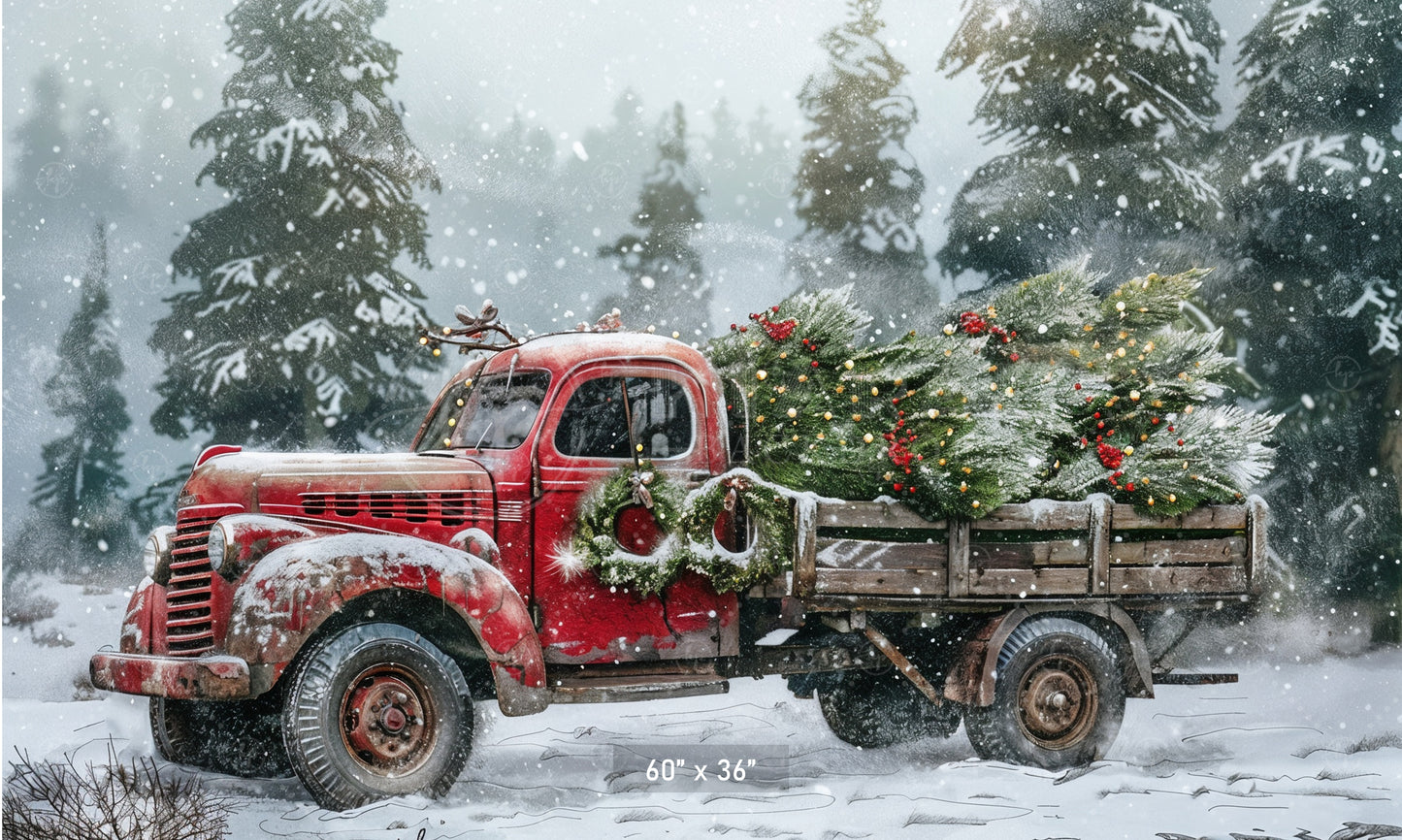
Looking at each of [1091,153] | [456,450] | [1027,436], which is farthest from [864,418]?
[1091,153]

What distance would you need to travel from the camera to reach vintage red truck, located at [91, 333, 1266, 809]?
16.8ft

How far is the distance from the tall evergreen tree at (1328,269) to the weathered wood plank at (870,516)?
19.7 ft

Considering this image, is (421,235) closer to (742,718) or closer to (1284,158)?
(742,718)

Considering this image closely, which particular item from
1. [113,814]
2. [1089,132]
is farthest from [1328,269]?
[113,814]

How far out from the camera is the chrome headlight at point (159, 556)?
17.7ft

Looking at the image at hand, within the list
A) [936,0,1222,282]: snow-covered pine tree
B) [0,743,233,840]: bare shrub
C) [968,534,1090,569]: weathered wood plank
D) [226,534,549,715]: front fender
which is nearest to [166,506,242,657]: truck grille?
[226,534,549,715]: front fender

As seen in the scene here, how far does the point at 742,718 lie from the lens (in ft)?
26.9

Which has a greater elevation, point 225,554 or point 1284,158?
point 1284,158

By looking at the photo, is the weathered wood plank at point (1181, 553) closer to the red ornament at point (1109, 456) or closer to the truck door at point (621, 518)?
the red ornament at point (1109, 456)

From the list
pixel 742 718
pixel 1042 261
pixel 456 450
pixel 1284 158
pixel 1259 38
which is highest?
pixel 1259 38

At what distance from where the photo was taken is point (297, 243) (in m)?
9.91

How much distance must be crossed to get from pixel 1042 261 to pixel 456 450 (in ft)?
20.5

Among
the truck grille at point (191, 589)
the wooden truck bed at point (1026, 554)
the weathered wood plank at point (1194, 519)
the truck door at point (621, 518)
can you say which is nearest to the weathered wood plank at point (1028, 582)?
the wooden truck bed at point (1026, 554)

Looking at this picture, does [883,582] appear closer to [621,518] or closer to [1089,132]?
[621,518]
